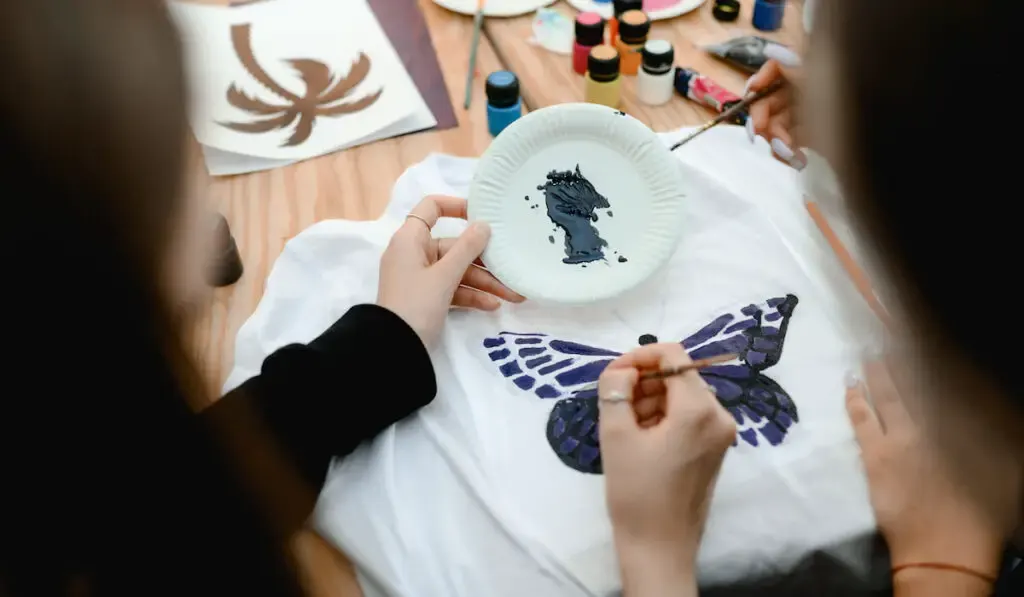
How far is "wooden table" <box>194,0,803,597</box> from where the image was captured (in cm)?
79

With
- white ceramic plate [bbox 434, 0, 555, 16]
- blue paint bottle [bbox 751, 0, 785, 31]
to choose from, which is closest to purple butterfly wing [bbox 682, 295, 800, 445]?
blue paint bottle [bbox 751, 0, 785, 31]

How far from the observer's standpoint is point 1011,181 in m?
0.27

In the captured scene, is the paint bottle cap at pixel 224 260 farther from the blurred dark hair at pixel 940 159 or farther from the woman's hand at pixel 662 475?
the blurred dark hair at pixel 940 159

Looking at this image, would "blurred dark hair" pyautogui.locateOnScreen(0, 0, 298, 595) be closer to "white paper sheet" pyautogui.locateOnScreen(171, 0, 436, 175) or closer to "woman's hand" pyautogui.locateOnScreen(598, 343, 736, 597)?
"woman's hand" pyautogui.locateOnScreen(598, 343, 736, 597)

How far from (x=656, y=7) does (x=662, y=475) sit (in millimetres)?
858

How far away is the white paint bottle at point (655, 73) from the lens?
980 mm

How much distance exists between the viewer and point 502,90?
939 millimetres

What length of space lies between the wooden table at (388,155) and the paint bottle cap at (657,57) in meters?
0.05

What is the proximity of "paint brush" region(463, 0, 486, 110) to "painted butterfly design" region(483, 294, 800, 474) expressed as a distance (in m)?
0.44

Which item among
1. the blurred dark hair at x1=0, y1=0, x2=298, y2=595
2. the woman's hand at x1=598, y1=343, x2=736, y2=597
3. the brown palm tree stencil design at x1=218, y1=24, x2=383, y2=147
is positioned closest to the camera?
the blurred dark hair at x1=0, y1=0, x2=298, y2=595

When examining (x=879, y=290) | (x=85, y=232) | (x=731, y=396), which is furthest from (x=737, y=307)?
(x=85, y=232)

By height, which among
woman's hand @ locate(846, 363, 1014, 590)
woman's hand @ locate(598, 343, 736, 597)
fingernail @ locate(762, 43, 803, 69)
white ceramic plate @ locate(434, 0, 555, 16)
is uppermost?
white ceramic plate @ locate(434, 0, 555, 16)

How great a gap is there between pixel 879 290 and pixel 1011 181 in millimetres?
114

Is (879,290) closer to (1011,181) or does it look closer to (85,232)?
(1011,181)
